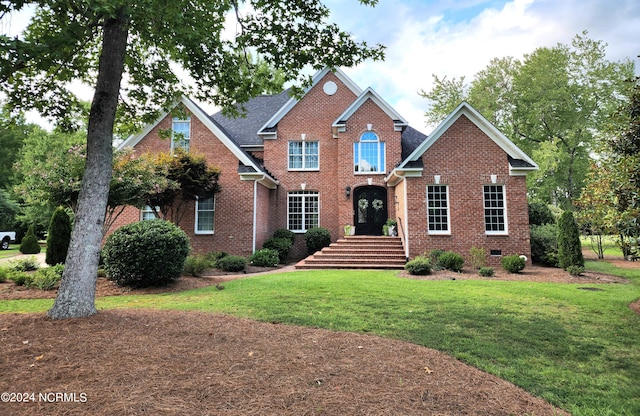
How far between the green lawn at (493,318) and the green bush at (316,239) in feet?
22.5

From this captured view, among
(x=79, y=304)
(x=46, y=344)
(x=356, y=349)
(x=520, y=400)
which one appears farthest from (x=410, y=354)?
(x=79, y=304)

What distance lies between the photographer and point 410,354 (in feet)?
13.4

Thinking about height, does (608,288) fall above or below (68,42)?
below

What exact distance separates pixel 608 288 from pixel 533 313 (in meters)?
4.69

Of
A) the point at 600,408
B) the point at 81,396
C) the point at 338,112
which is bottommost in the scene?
the point at 600,408

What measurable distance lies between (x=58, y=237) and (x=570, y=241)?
63.7 feet

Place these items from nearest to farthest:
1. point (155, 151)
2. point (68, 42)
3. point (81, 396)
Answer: point (81, 396) → point (68, 42) → point (155, 151)

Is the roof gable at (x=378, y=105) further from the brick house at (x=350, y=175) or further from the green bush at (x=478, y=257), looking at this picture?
the green bush at (x=478, y=257)

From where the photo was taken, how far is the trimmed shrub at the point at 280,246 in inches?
637

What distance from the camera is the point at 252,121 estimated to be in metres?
21.0

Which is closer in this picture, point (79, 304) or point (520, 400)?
point (520, 400)

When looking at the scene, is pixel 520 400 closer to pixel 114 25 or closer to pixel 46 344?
pixel 46 344

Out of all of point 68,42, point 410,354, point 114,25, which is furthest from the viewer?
point 114,25

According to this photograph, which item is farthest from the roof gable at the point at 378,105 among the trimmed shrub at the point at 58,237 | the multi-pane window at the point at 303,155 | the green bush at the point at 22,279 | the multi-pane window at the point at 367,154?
the green bush at the point at 22,279
